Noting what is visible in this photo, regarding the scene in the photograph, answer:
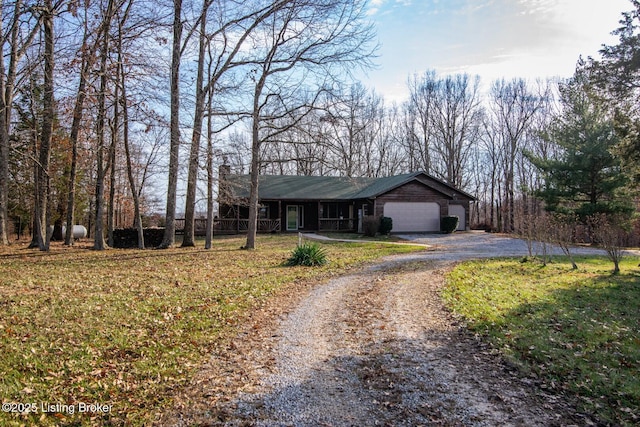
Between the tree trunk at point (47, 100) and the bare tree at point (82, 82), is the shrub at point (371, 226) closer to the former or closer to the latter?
the bare tree at point (82, 82)

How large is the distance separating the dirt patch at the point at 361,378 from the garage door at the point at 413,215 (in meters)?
19.0

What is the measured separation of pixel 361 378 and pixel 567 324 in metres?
4.32

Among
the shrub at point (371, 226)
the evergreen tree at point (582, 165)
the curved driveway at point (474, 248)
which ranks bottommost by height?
the curved driveway at point (474, 248)

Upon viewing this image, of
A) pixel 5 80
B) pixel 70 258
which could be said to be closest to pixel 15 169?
pixel 5 80

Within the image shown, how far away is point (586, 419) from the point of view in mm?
3562

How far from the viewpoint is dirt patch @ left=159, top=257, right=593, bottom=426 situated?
11.5 feet

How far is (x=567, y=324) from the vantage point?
6469mm

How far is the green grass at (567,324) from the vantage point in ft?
13.7

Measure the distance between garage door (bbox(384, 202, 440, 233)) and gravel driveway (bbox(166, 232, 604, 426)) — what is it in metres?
18.8

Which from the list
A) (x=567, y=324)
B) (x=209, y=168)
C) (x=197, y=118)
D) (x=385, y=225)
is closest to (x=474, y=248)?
(x=385, y=225)

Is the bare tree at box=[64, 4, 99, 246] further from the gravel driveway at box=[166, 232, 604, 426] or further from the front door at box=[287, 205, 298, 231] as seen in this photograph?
the front door at box=[287, 205, 298, 231]

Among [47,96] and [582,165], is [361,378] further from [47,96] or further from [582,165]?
[582,165]

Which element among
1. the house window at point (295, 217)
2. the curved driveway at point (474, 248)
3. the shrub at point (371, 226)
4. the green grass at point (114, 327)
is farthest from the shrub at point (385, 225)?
the green grass at point (114, 327)

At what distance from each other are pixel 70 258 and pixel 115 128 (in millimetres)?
5158
